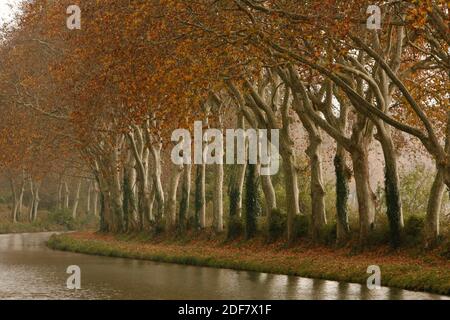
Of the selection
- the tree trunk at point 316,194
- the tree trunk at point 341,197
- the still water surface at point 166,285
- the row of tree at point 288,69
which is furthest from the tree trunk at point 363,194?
the still water surface at point 166,285

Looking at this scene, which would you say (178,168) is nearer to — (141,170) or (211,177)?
(141,170)

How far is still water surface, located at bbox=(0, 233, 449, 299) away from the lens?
18.4 m

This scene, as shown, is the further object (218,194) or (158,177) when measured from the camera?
(158,177)

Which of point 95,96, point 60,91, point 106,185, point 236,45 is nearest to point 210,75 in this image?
point 236,45

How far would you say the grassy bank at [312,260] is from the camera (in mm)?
20391

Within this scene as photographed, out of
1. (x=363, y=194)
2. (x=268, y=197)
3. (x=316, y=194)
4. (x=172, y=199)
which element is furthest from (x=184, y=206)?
(x=363, y=194)

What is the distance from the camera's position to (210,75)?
25.3 metres

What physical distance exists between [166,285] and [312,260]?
263 inches

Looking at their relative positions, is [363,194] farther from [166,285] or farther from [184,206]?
[184,206]

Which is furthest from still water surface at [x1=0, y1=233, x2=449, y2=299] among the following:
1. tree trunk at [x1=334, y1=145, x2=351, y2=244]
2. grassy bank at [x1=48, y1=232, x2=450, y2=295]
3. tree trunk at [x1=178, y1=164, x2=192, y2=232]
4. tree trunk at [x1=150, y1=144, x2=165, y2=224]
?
tree trunk at [x1=150, y1=144, x2=165, y2=224]

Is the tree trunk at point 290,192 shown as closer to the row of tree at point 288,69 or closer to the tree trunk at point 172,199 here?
the row of tree at point 288,69

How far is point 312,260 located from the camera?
2616 cm

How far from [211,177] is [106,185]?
739 cm

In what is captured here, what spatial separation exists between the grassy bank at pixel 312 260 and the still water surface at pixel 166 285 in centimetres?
63
